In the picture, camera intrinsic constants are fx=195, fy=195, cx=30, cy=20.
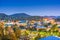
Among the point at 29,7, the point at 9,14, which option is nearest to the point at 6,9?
the point at 9,14

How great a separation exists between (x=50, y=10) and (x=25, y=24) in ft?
2.35

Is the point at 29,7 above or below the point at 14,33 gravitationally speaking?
above

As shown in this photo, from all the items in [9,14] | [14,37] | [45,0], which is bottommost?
[14,37]

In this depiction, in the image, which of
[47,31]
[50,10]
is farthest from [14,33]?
[50,10]

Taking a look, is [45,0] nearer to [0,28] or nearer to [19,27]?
[19,27]

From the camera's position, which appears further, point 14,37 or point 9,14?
point 9,14

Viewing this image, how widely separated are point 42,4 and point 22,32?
2.92 ft

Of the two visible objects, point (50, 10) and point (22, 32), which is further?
point (50, 10)

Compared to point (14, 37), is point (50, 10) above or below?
above

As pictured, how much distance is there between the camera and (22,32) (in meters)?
4.45

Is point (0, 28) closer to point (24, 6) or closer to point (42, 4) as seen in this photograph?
point (24, 6)

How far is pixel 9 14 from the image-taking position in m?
4.70

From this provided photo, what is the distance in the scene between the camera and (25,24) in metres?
4.67

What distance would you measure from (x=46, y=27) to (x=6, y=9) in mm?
1096
